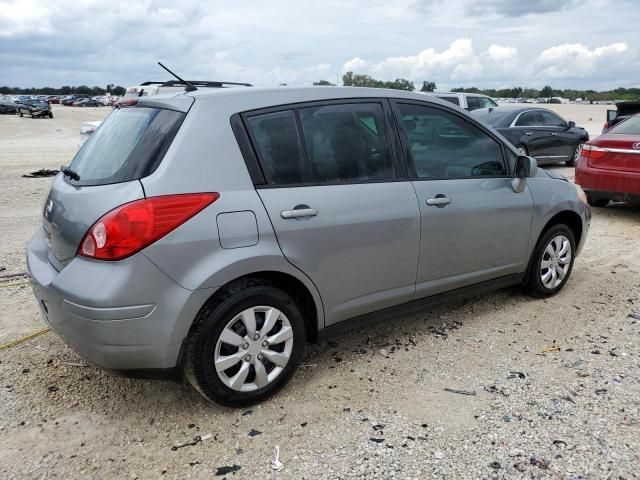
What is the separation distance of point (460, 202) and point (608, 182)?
4.87 m

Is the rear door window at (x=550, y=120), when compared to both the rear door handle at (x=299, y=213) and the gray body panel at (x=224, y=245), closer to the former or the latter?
the gray body panel at (x=224, y=245)

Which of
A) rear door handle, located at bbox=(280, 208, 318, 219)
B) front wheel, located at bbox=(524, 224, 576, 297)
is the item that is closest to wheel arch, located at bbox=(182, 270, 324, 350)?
rear door handle, located at bbox=(280, 208, 318, 219)

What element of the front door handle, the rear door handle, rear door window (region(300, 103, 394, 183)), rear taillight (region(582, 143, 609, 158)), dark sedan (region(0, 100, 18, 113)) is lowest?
dark sedan (region(0, 100, 18, 113))

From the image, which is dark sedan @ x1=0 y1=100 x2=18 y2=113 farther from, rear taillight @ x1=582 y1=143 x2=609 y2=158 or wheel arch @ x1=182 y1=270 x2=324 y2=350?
wheel arch @ x1=182 y1=270 x2=324 y2=350

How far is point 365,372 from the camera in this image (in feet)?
11.3

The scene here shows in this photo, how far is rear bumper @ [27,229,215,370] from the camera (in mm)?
2551

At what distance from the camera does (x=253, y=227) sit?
2818 millimetres

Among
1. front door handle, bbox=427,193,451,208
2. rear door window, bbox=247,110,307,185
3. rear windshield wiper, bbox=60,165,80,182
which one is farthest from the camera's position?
front door handle, bbox=427,193,451,208

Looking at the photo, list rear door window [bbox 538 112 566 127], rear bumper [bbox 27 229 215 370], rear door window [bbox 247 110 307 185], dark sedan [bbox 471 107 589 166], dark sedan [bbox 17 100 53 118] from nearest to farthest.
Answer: rear bumper [bbox 27 229 215 370], rear door window [bbox 247 110 307 185], dark sedan [bbox 471 107 589 166], rear door window [bbox 538 112 566 127], dark sedan [bbox 17 100 53 118]

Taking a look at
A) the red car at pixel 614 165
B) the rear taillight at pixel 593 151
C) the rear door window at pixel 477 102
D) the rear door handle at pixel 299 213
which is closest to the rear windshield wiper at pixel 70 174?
the rear door handle at pixel 299 213

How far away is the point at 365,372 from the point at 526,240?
1759 mm

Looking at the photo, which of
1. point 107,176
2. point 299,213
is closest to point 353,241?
point 299,213

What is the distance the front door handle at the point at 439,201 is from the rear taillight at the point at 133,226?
164cm

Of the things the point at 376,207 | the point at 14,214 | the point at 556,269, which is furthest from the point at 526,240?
the point at 14,214
